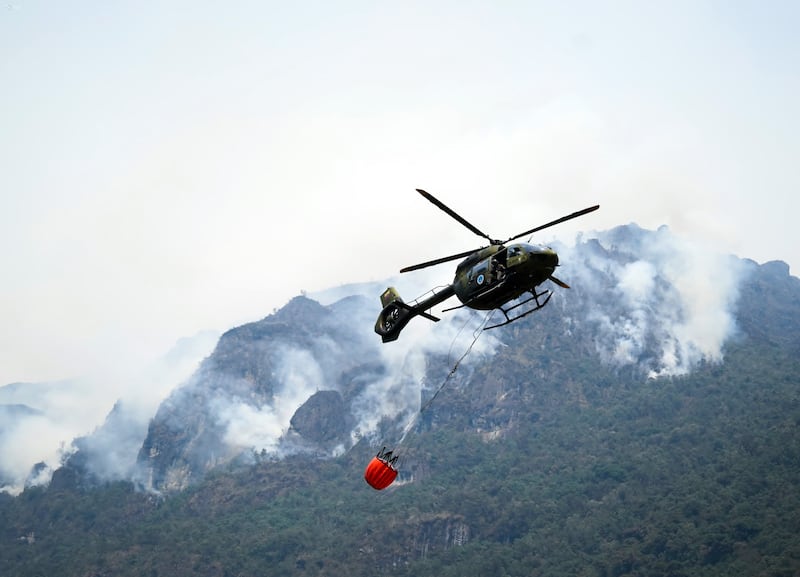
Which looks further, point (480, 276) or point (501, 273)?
point (480, 276)

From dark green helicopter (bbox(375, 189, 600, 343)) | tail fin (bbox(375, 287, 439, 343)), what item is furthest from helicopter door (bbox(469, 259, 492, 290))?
tail fin (bbox(375, 287, 439, 343))

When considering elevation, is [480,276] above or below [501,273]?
above

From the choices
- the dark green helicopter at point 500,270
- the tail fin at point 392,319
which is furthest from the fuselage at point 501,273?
the tail fin at point 392,319

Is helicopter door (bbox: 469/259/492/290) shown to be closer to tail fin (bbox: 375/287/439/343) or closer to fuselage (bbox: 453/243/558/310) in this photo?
fuselage (bbox: 453/243/558/310)

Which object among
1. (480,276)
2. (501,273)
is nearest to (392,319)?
(480,276)

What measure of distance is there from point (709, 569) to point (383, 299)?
124510mm

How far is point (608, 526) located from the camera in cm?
18788

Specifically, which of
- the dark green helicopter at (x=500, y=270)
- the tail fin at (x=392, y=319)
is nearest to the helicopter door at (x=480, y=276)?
the dark green helicopter at (x=500, y=270)

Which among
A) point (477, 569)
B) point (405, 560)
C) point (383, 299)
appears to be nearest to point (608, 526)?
point (477, 569)

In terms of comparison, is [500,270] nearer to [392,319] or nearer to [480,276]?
[480,276]

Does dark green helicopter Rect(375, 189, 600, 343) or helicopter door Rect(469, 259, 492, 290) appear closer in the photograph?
dark green helicopter Rect(375, 189, 600, 343)

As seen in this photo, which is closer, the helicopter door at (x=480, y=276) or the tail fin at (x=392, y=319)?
the helicopter door at (x=480, y=276)

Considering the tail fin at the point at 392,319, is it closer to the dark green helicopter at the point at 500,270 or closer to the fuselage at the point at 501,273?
the dark green helicopter at the point at 500,270

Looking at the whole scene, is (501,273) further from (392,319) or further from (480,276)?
(392,319)
